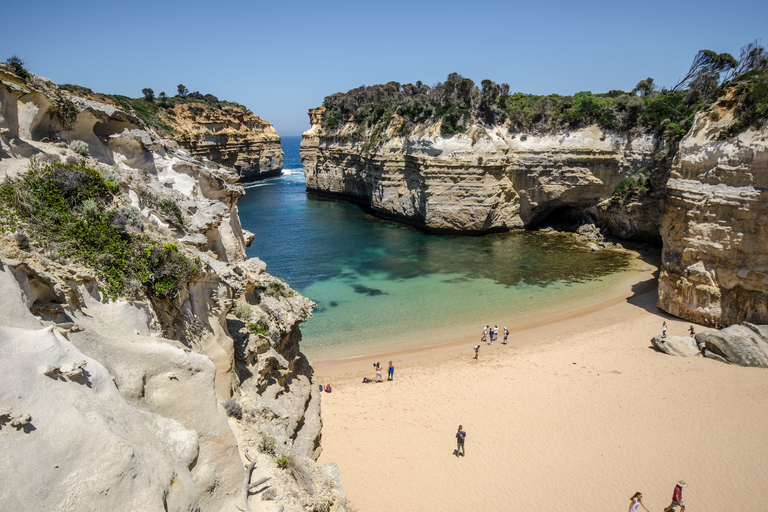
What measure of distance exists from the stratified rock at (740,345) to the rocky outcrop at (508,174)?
19.9m

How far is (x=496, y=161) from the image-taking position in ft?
121

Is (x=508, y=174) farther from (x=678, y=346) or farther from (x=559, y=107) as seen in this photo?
(x=678, y=346)

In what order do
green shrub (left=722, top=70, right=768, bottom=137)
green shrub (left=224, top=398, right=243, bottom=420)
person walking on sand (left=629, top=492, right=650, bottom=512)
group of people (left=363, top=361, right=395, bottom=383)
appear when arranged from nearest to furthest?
green shrub (left=224, top=398, right=243, bottom=420) → person walking on sand (left=629, top=492, right=650, bottom=512) → group of people (left=363, top=361, right=395, bottom=383) → green shrub (left=722, top=70, right=768, bottom=137)

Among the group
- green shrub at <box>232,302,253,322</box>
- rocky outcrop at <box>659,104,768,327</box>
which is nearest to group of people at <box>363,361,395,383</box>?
green shrub at <box>232,302,253,322</box>

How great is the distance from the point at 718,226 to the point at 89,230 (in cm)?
2195

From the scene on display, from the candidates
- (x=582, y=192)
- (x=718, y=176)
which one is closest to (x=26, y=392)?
(x=718, y=176)

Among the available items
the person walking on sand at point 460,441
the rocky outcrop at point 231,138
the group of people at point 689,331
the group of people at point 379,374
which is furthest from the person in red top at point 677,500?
the rocky outcrop at point 231,138

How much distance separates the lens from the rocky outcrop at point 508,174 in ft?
116

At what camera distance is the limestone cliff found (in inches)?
159

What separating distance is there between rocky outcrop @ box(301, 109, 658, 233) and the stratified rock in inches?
784

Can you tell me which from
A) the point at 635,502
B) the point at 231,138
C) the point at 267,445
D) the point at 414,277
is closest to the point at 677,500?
the point at 635,502

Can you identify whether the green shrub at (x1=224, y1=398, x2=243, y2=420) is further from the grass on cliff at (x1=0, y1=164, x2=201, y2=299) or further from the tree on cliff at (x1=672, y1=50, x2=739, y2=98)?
the tree on cliff at (x1=672, y1=50, x2=739, y2=98)

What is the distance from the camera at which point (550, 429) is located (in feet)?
43.7

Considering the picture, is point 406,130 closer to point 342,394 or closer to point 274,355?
point 342,394
